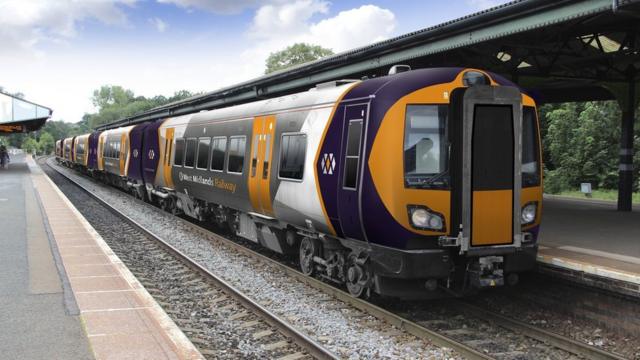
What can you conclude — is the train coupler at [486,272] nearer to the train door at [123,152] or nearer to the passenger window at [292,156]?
the passenger window at [292,156]

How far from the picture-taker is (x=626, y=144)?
54.6ft

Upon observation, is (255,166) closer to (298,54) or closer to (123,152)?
(123,152)

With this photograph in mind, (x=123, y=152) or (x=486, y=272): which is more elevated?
(x=123, y=152)

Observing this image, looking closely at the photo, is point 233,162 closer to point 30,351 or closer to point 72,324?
point 72,324

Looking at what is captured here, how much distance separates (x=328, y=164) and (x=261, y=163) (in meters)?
2.58

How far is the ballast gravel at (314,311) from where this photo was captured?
622 centimetres

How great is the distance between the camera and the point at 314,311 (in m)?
7.63

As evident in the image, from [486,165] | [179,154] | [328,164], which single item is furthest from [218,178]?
[486,165]

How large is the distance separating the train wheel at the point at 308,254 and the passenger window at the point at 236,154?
2.48 metres

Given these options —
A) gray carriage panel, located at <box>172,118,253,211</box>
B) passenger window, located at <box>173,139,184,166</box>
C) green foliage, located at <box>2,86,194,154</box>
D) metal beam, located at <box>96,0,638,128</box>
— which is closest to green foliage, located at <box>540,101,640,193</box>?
metal beam, located at <box>96,0,638,128</box>

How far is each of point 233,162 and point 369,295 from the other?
4968mm

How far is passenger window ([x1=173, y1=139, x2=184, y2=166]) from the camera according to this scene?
50.2 feet

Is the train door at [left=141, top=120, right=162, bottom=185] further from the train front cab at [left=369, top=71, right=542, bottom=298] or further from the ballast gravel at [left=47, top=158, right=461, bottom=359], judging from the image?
the train front cab at [left=369, top=71, right=542, bottom=298]

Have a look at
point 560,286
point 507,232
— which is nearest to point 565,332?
point 560,286
